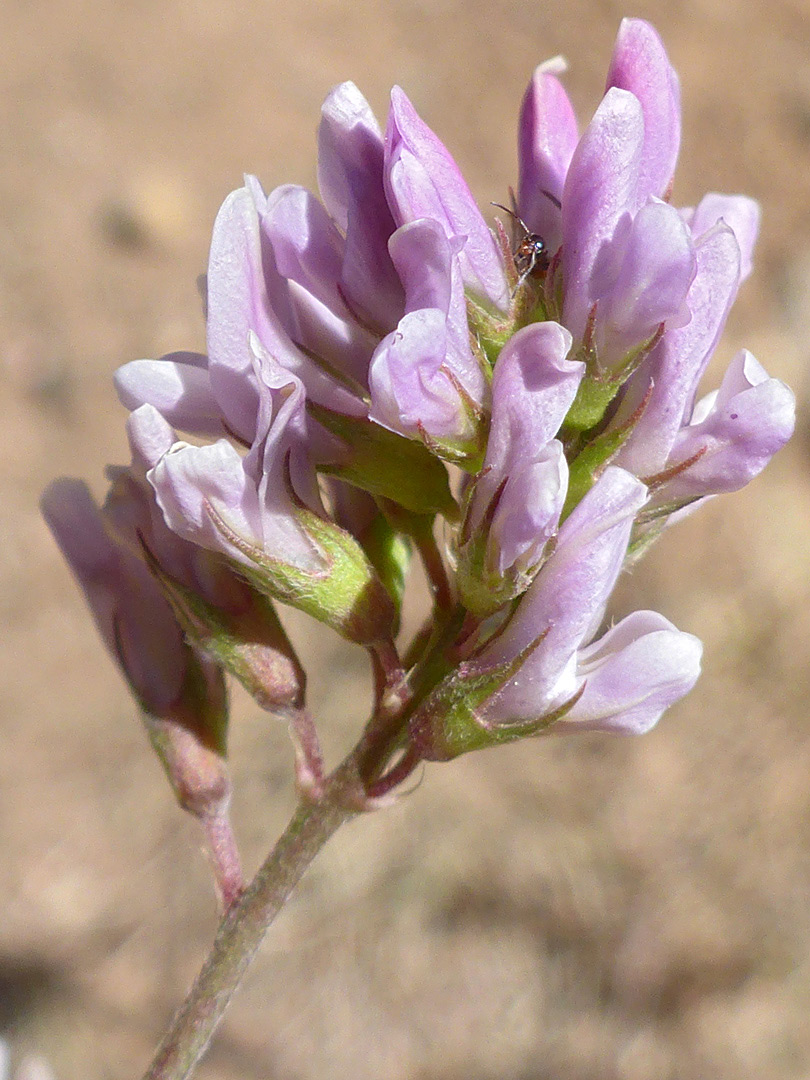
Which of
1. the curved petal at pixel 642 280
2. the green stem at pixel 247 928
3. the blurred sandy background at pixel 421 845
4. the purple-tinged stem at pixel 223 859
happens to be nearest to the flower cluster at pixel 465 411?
the curved petal at pixel 642 280

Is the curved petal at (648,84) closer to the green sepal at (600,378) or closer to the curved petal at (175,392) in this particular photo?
the green sepal at (600,378)

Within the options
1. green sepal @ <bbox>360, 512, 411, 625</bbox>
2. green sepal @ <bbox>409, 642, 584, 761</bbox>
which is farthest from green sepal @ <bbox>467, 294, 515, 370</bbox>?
green sepal @ <bbox>409, 642, 584, 761</bbox>

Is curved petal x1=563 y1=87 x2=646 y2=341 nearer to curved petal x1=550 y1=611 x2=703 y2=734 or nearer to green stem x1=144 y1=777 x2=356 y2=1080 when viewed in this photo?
curved petal x1=550 y1=611 x2=703 y2=734

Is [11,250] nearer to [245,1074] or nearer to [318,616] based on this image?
[245,1074]

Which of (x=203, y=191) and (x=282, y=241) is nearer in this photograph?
(x=282, y=241)

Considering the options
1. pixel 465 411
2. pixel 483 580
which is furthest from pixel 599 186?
pixel 483 580

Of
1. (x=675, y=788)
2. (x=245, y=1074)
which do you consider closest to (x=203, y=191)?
(x=675, y=788)

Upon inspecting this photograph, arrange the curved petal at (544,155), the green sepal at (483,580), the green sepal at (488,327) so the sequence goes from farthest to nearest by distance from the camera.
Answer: the curved petal at (544,155) < the green sepal at (488,327) < the green sepal at (483,580)
